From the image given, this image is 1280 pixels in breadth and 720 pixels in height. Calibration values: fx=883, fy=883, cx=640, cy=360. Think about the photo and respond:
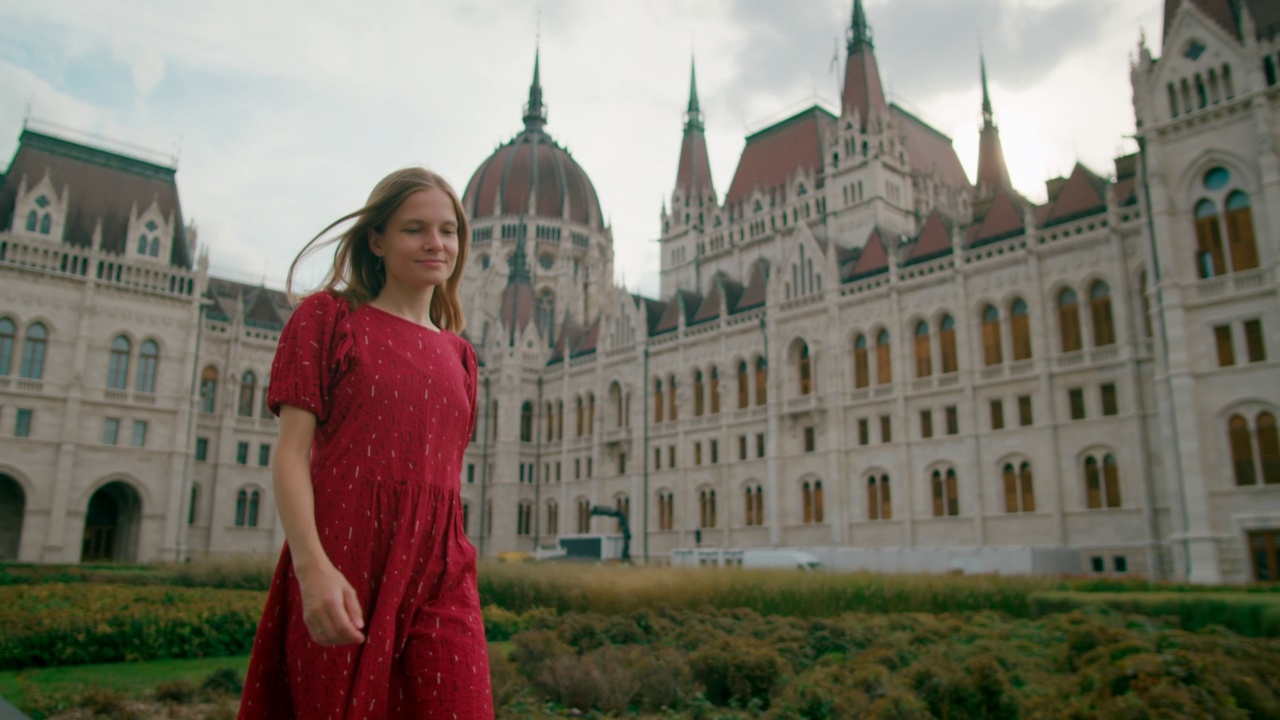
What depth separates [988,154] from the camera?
58.0 m

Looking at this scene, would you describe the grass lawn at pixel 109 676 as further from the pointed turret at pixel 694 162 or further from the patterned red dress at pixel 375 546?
the pointed turret at pixel 694 162

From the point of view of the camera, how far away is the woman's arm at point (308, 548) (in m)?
2.66

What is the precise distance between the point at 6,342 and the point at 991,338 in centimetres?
4481

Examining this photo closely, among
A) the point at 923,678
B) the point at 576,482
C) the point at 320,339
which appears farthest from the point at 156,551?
the point at 320,339

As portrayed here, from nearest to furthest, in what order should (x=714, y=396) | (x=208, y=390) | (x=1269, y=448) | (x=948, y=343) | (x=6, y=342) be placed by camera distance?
(x=1269, y=448), (x=948, y=343), (x=6, y=342), (x=714, y=396), (x=208, y=390)

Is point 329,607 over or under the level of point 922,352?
under

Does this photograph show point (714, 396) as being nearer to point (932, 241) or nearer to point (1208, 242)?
point (932, 241)

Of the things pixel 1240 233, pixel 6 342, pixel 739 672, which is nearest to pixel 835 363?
pixel 1240 233

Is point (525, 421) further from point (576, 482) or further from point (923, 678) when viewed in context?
→ point (923, 678)

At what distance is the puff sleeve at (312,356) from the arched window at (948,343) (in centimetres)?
3755

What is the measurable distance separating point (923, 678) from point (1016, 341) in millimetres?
30544

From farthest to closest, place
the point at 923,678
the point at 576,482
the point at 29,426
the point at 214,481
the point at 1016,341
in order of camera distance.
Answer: the point at 576,482
the point at 214,481
the point at 29,426
the point at 1016,341
the point at 923,678

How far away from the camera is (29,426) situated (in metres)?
41.4

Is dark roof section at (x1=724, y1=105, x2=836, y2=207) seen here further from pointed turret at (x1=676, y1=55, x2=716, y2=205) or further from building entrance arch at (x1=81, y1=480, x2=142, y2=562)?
building entrance arch at (x1=81, y1=480, x2=142, y2=562)
